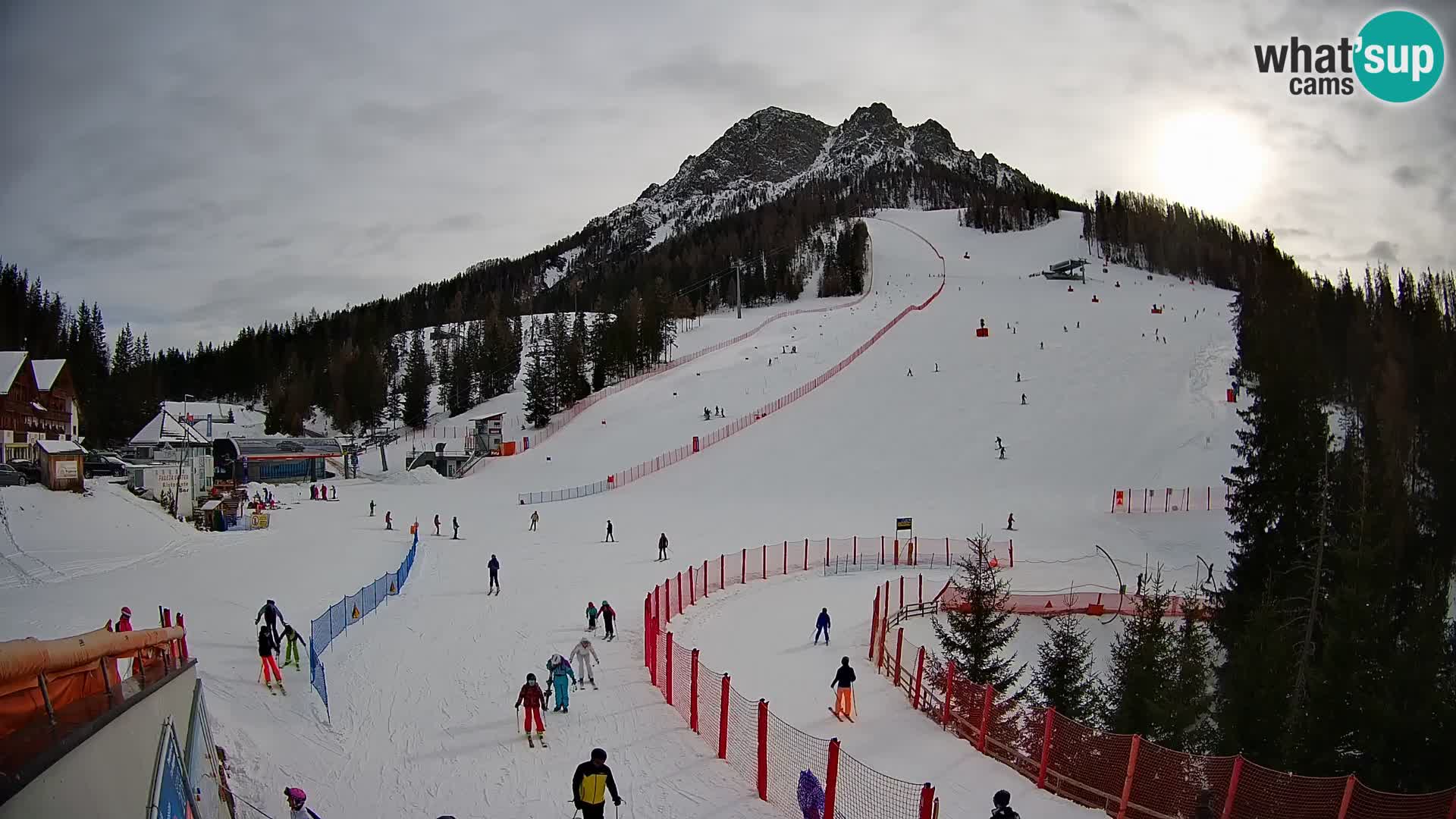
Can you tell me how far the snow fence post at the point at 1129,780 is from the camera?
9.60 m

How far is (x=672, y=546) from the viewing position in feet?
109

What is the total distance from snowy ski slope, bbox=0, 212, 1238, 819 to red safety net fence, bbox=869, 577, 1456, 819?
Result: 0.46 meters

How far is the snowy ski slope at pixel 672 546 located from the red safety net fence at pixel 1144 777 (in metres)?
0.46

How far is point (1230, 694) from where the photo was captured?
18.8m

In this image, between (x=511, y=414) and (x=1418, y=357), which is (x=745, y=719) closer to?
(x=1418, y=357)

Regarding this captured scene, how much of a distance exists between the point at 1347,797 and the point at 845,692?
7.88m

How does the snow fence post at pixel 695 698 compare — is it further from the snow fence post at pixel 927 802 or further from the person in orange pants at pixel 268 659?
the person in orange pants at pixel 268 659

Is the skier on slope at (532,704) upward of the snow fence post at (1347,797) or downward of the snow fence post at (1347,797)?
downward

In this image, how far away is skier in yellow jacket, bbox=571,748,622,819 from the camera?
855cm

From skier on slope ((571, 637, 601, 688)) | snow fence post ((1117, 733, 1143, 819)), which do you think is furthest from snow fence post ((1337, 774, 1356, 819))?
skier on slope ((571, 637, 601, 688))

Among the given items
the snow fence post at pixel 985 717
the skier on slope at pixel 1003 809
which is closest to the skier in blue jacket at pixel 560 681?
the snow fence post at pixel 985 717

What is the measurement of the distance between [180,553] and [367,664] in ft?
52.3

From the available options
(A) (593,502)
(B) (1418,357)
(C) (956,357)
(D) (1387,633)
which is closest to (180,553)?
(A) (593,502)

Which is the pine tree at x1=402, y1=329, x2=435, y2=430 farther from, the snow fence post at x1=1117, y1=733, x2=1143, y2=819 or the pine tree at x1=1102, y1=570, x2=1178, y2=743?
the snow fence post at x1=1117, y1=733, x2=1143, y2=819
